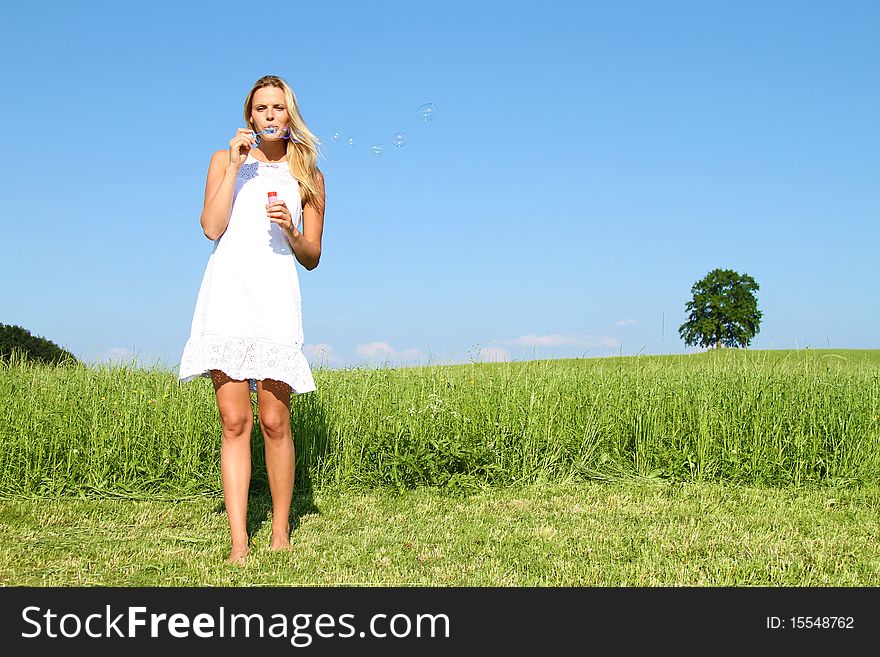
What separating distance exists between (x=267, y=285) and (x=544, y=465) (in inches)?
130

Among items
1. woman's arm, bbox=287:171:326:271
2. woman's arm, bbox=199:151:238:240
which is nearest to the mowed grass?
woman's arm, bbox=287:171:326:271

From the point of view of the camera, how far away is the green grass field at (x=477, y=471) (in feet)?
13.8

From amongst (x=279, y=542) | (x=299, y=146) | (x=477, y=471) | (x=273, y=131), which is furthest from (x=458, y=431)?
(x=273, y=131)

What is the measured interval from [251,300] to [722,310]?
4042 cm

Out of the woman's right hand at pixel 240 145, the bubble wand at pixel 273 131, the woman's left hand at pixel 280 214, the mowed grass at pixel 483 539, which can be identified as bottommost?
the mowed grass at pixel 483 539

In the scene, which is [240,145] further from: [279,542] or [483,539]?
[483,539]

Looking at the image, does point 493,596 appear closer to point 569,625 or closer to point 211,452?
point 569,625

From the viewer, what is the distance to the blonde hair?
12.3 ft

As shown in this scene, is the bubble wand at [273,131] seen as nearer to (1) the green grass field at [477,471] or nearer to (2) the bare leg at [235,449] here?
(2) the bare leg at [235,449]

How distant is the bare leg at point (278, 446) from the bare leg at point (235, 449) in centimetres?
9

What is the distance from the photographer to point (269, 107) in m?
3.71

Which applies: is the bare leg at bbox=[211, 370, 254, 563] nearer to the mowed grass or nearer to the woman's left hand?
the mowed grass

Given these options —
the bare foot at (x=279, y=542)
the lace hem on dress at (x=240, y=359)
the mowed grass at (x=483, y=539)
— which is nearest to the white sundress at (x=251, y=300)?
the lace hem on dress at (x=240, y=359)

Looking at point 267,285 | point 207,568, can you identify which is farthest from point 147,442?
point 267,285
